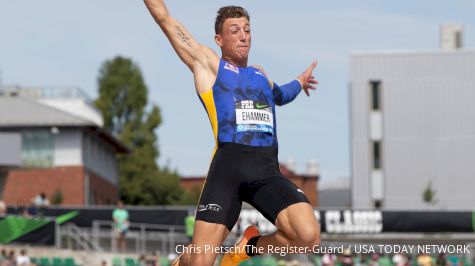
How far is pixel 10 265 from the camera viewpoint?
105 feet

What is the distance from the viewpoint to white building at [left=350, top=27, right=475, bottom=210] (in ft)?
268

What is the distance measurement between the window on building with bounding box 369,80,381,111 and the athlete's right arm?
6908cm

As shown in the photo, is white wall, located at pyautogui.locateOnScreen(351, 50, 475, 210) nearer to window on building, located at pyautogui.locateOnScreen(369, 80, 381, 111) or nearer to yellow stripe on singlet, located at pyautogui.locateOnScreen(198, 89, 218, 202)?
window on building, located at pyautogui.locateOnScreen(369, 80, 381, 111)

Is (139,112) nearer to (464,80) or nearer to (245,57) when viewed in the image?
(464,80)

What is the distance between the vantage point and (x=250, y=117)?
1294 centimetres

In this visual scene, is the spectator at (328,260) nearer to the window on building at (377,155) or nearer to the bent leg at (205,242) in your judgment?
the bent leg at (205,242)

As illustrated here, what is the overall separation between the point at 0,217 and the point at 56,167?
36.7 metres

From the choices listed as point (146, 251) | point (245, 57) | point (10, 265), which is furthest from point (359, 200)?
point (245, 57)

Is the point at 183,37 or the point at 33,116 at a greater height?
the point at 33,116

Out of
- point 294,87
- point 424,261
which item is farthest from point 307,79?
point 424,261

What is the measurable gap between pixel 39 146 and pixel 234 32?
63.4 m

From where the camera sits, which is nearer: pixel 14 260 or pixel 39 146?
pixel 14 260

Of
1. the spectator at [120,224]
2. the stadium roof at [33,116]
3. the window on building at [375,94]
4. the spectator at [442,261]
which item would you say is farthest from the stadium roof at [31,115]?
the spectator at [442,261]

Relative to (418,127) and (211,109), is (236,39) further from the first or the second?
(418,127)
